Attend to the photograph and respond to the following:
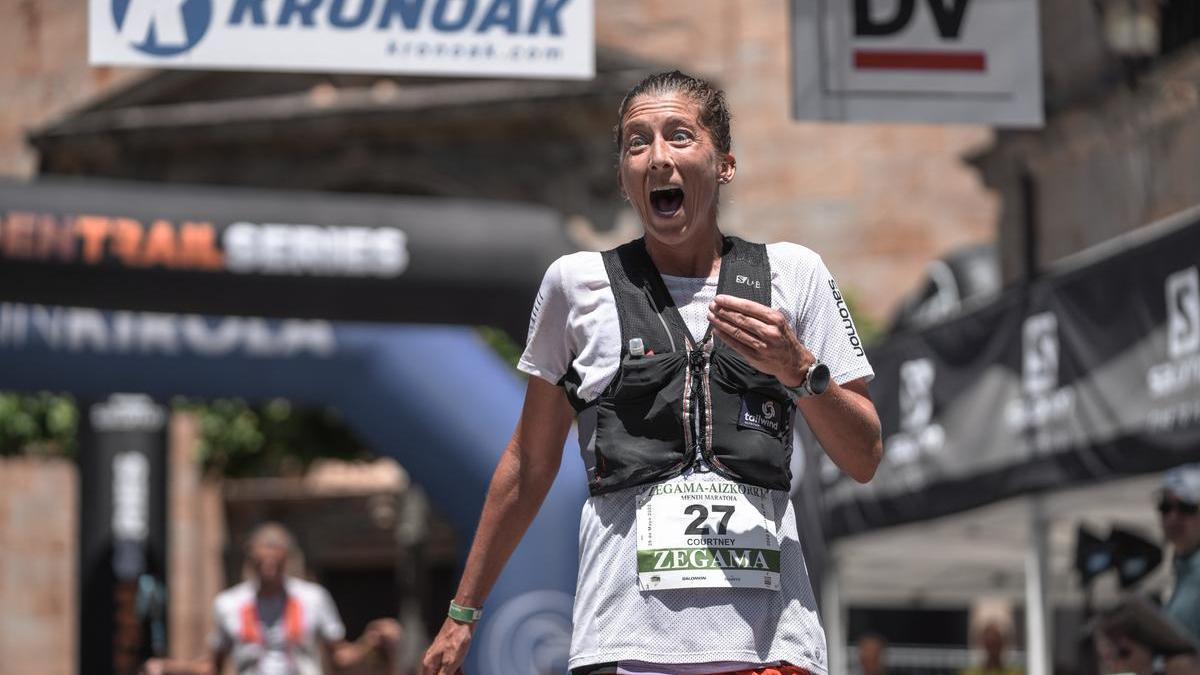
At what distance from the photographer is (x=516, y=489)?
3762mm

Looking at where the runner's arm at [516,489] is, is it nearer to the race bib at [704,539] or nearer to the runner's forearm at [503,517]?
the runner's forearm at [503,517]

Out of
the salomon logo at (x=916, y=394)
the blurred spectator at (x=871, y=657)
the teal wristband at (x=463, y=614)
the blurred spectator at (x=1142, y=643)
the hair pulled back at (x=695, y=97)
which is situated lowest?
the blurred spectator at (x=871, y=657)

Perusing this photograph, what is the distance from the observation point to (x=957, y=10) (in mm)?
6691

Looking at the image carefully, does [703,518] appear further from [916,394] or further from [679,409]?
[916,394]

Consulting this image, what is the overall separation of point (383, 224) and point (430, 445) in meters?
1.31

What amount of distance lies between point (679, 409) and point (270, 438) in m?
17.3

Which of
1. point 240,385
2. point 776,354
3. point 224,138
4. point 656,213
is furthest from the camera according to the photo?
point 224,138

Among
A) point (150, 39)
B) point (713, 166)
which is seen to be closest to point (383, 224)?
point (150, 39)

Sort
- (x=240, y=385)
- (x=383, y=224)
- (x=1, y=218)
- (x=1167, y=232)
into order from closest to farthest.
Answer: (x=1167, y=232), (x=1, y=218), (x=383, y=224), (x=240, y=385)

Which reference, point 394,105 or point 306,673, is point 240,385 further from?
point 394,105

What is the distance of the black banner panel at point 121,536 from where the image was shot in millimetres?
14250

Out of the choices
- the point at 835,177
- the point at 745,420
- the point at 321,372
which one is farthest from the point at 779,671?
the point at 835,177

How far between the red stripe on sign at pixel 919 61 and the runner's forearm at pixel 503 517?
318 centimetres

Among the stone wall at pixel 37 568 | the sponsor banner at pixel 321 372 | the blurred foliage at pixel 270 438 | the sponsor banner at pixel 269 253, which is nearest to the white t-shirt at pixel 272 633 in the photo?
the sponsor banner at pixel 321 372
